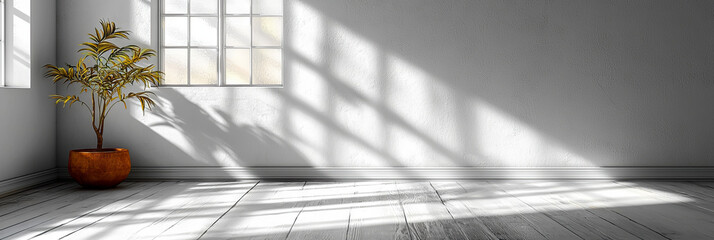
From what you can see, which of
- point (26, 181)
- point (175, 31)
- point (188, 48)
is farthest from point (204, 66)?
point (26, 181)

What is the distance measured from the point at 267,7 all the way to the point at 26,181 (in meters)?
2.16

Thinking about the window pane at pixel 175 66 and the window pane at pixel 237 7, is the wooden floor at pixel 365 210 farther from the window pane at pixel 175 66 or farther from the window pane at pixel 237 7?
the window pane at pixel 237 7

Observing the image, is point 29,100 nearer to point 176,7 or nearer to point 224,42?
point 176,7

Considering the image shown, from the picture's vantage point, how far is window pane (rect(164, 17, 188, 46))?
429cm

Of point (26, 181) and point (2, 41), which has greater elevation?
point (2, 41)

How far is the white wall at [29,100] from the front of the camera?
3.59 m

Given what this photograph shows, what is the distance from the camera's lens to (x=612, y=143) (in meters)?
4.23

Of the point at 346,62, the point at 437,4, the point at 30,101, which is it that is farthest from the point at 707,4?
the point at 30,101

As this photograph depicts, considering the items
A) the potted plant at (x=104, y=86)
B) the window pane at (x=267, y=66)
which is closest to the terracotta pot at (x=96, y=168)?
the potted plant at (x=104, y=86)

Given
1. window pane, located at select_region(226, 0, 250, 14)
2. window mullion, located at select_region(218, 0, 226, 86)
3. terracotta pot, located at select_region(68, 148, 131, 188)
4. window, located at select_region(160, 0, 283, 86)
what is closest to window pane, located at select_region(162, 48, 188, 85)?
window, located at select_region(160, 0, 283, 86)

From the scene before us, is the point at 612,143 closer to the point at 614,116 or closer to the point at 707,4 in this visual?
the point at 614,116

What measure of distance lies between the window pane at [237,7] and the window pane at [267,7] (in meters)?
0.07

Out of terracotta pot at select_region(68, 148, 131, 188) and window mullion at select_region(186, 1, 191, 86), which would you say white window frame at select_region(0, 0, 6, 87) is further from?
window mullion at select_region(186, 1, 191, 86)

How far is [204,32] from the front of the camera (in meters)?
4.29
